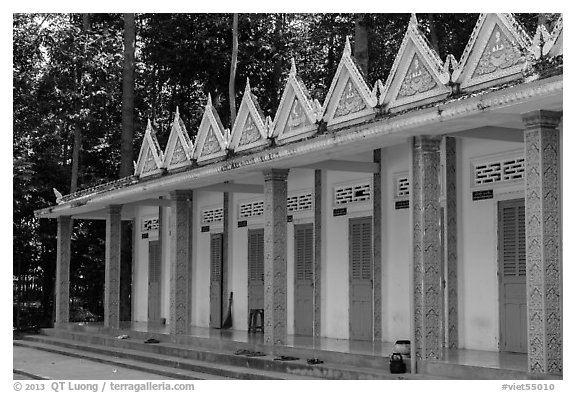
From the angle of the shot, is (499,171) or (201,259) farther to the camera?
(201,259)

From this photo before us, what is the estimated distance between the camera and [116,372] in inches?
548

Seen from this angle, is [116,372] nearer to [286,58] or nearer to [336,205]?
[336,205]

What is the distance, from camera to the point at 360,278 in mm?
13656

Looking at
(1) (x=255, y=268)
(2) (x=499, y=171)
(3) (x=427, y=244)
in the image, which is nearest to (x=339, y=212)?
(1) (x=255, y=268)

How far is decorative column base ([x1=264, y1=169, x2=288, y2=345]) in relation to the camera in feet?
42.3

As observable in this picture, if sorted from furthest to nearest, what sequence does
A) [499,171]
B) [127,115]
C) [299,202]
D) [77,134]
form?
1. [77,134]
2. [127,115]
3. [299,202]
4. [499,171]

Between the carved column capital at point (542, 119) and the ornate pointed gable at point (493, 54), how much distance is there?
0.39 metres

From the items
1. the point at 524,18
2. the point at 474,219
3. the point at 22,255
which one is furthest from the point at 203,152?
the point at 22,255

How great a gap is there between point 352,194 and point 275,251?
176cm

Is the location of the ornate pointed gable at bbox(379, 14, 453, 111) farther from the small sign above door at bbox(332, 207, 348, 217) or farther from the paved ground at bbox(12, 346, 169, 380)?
the paved ground at bbox(12, 346, 169, 380)

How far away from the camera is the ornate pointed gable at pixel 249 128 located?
13250mm

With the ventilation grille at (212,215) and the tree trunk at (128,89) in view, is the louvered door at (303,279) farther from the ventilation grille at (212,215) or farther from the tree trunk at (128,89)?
the tree trunk at (128,89)

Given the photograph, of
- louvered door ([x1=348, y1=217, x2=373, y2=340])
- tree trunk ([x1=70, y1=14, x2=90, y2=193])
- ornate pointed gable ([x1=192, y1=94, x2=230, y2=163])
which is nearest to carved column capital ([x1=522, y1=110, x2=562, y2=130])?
louvered door ([x1=348, y1=217, x2=373, y2=340])

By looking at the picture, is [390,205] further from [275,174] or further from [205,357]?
[205,357]
